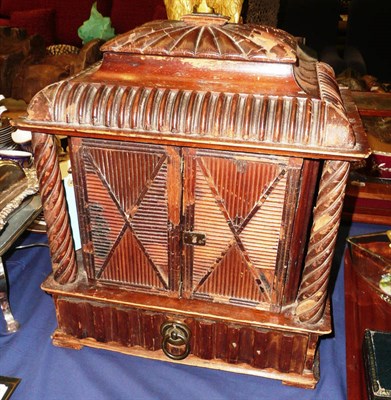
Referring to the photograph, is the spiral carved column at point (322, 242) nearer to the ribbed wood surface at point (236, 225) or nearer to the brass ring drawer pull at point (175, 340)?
the ribbed wood surface at point (236, 225)

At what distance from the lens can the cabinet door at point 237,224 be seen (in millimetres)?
1275

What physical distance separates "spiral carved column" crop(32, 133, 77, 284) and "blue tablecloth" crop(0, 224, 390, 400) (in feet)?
0.91

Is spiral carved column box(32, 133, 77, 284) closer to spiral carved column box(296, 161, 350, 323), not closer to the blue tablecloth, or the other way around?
the blue tablecloth

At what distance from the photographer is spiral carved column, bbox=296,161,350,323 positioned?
1229 millimetres

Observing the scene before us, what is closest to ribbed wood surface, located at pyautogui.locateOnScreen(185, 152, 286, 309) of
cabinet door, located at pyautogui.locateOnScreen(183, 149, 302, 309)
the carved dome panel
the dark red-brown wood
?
cabinet door, located at pyautogui.locateOnScreen(183, 149, 302, 309)

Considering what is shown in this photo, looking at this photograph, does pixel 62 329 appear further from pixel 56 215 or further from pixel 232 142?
pixel 232 142

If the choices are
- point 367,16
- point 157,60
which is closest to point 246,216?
point 157,60

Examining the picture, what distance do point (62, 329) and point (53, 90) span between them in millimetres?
802

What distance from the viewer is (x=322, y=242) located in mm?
1312

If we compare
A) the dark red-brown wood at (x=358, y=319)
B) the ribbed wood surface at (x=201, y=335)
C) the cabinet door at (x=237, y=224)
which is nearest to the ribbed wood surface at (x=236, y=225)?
the cabinet door at (x=237, y=224)

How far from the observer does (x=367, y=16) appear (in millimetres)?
4188

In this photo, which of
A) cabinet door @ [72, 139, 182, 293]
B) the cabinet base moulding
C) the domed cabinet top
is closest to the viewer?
the domed cabinet top

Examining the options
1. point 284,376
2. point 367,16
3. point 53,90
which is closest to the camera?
point 53,90

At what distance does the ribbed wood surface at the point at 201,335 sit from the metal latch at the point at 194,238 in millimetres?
257
